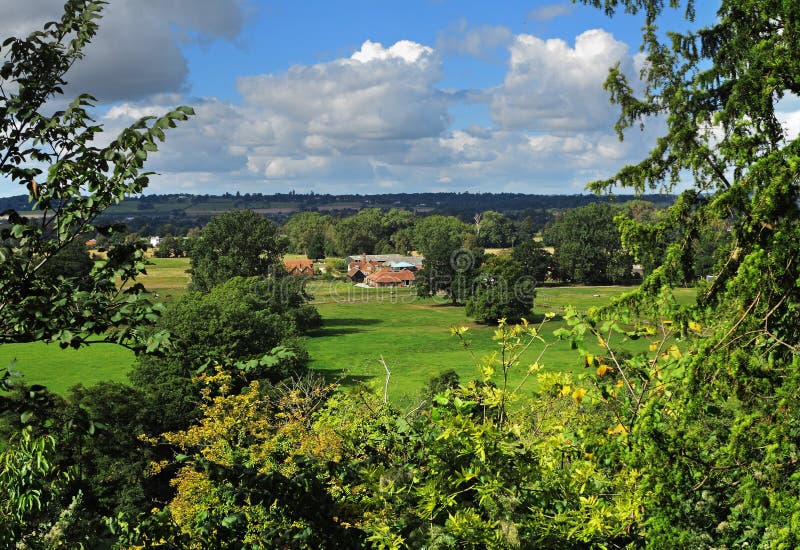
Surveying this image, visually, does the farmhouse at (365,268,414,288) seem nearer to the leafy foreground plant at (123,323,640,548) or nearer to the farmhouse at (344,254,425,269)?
the farmhouse at (344,254,425,269)

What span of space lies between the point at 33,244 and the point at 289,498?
9.37ft

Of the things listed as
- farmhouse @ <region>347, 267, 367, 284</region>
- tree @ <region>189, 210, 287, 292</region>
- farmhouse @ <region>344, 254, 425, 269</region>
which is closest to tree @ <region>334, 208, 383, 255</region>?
farmhouse @ <region>344, 254, 425, 269</region>

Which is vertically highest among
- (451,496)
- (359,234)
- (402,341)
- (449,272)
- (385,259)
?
(359,234)

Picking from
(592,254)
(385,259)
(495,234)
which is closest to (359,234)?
(385,259)

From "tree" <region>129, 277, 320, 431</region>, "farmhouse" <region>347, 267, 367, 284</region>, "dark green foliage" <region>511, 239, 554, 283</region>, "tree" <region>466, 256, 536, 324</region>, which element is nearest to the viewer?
"tree" <region>129, 277, 320, 431</region>

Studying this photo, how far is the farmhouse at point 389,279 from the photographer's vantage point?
103 meters

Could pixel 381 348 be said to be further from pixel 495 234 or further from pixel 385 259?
pixel 495 234

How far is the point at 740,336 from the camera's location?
640 centimetres

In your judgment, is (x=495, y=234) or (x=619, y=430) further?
(x=495, y=234)

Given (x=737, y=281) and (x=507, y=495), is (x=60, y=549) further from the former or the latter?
(x=737, y=281)

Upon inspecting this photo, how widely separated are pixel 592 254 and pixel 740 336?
9471cm

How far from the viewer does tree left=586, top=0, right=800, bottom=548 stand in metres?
5.88

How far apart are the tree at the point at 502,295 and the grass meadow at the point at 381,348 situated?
1.65 metres

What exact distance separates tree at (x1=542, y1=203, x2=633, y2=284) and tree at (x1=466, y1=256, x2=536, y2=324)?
28.6m
